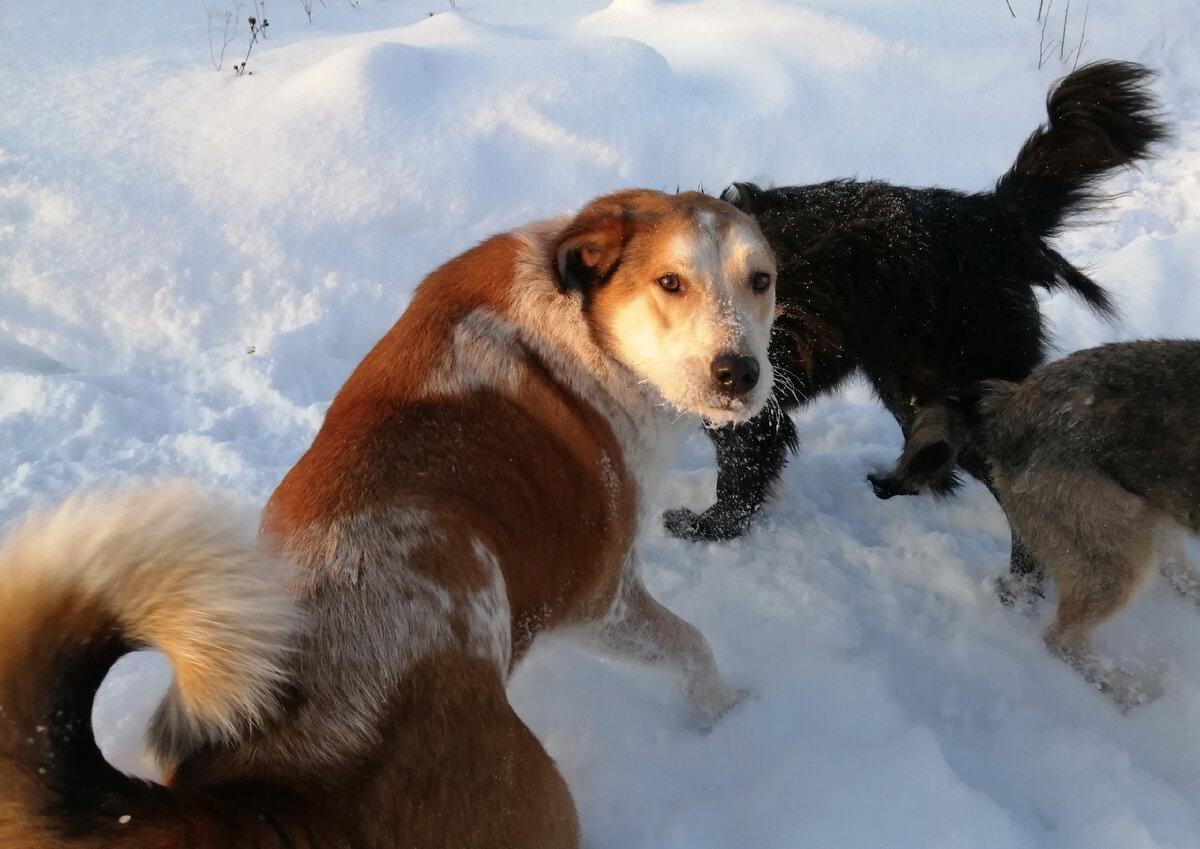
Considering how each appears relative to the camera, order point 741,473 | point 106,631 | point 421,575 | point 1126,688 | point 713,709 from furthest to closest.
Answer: point 741,473 → point 1126,688 → point 713,709 → point 421,575 → point 106,631

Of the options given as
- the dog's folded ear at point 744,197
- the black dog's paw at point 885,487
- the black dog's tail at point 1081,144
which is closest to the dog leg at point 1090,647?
the black dog's paw at point 885,487

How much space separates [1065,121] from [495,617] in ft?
10.5

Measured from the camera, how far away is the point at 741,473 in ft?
11.6

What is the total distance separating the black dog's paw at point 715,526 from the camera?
3.56 meters

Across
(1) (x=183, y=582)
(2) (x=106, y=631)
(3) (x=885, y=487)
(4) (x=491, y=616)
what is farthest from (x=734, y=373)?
(3) (x=885, y=487)

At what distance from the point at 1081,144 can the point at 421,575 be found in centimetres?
327

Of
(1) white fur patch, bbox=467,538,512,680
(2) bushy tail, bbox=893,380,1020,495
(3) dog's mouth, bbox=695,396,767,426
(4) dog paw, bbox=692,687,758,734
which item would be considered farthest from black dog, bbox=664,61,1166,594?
(1) white fur patch, bbox=467,538,512,680

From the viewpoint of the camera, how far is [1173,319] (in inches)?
186

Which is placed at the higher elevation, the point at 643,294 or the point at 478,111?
the point at 643,294

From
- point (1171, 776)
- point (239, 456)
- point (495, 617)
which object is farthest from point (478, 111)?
point (1171, 776)

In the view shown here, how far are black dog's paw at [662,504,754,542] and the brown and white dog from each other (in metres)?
0.95

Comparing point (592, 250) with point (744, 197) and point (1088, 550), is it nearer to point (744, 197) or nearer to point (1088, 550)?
point (744, 197)

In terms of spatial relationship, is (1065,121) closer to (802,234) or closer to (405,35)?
(802,234)

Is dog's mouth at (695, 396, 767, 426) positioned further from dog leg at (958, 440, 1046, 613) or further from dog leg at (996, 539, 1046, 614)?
dog leg at (996, 539, 1046, 614)
